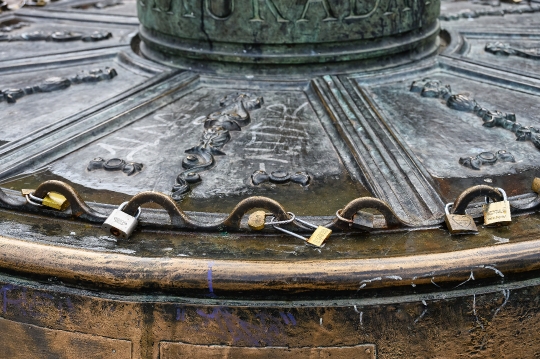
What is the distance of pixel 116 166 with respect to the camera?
8.13 ft

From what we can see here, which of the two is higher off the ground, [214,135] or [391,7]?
[391,7]

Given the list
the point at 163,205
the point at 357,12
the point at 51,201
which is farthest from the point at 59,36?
the point at 163,205

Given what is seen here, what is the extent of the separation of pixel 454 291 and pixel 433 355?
0.74 ft

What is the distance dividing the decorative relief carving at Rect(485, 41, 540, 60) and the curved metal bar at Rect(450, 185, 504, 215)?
1.87 m

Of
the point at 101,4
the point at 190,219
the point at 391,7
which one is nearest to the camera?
the point at 190,219

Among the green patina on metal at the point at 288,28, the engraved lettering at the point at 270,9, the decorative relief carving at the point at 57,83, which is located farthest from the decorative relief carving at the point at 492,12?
the decorative relief carving at the point at 57,83

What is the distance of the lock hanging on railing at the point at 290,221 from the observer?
199 cm

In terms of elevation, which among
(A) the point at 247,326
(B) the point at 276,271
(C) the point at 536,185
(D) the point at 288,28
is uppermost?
(D) the point at 288,28

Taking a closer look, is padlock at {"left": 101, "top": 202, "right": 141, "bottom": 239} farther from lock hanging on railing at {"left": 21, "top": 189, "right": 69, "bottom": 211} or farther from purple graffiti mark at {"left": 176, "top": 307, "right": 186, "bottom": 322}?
purple graffiti mark at {"left": 176, "top": 307, "right": 186, "bottom": 322}

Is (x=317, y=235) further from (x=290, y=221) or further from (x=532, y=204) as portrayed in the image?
(x=532, y=204)

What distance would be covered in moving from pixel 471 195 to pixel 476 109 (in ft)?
3.33

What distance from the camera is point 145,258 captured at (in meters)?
1.89

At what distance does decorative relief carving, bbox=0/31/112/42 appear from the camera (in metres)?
4.12

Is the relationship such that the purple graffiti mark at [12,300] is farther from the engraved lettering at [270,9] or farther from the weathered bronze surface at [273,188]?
the engraved lettering at [270,9]
